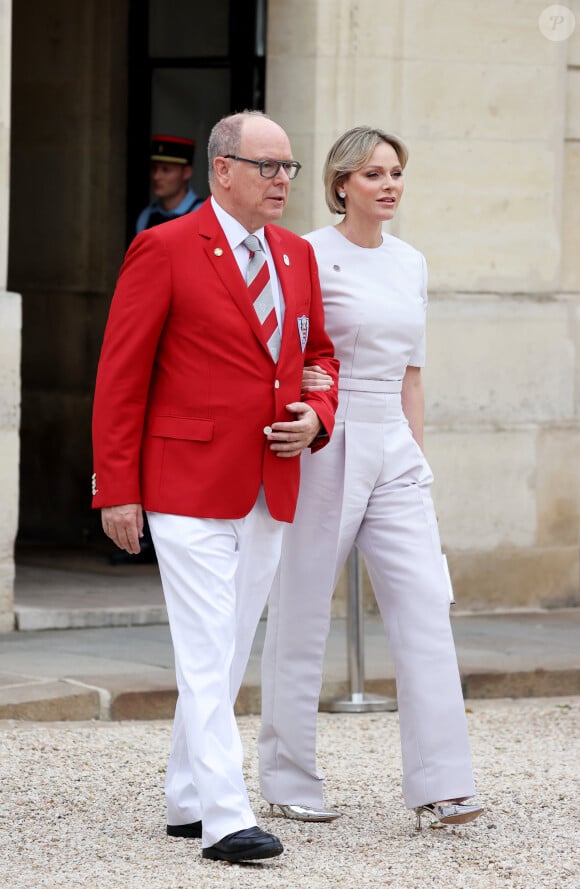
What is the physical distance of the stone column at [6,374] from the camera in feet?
27.5

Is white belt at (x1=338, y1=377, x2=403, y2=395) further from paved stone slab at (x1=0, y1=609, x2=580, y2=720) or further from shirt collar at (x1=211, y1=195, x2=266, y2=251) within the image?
paved stone slab at (x1=0, y1=609, x2=580, y2=720)

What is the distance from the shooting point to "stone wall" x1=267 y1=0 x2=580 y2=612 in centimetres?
921

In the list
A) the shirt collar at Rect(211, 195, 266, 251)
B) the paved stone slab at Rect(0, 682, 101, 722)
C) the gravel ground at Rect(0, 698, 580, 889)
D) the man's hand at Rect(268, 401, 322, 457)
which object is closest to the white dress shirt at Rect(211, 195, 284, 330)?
the shirt collar at Rect(211, 195, 266, 251)

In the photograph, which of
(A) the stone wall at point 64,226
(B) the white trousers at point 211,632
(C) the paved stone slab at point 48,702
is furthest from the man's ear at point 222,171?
(A) the stone wall at point 64,226

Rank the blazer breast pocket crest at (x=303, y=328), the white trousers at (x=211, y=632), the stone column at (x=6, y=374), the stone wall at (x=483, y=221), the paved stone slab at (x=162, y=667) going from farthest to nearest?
1. the stone wall at (x=483, y=221)
2. the stone column at (x=6, y=374)
3. the paved stone slab at (x=162, y=667)
4. the blazer breast pocket crest at (x=303, y=328)
5. the white trousers at (x=211, y=632)

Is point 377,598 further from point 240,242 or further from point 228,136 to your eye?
point 228,136

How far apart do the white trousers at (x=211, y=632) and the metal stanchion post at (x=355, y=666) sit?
234 cm

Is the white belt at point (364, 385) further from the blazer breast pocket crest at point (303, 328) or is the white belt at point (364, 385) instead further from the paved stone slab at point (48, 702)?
the paved stone slab at point (48, 702)

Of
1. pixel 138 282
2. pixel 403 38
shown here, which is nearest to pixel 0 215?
pixel 403 38

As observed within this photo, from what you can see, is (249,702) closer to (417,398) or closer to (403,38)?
(417,398)

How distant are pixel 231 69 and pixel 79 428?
2489mm

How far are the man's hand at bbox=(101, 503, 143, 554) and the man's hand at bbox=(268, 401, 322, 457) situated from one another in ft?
1.25

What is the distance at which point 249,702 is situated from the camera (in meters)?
7.19

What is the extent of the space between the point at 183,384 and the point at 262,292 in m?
0.33
